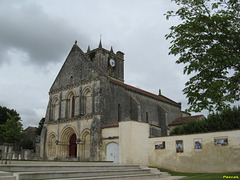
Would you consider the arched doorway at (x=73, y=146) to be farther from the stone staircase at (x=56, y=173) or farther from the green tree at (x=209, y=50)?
the green tree at (x=209, y=50)

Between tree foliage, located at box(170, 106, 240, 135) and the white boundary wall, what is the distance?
243 inches

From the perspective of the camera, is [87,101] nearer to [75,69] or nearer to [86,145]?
[75,69]

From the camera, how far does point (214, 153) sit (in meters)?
18.2

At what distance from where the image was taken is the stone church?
1132 inches

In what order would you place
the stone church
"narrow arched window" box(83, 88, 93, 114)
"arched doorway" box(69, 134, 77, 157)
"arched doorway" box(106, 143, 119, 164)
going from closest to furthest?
"arched doorway" box(106, 143, 119, 164) < the stone church < "narrow arched window" box(83, 88, 93, 114) < "arched doorway" box(69, 134, 77, 157)

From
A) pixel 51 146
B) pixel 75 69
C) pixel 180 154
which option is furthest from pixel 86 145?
pixel 180 154

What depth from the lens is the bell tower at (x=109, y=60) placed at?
39000mm

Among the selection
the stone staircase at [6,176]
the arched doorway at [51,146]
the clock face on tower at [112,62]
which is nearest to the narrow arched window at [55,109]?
the arched doorway at [51,146]

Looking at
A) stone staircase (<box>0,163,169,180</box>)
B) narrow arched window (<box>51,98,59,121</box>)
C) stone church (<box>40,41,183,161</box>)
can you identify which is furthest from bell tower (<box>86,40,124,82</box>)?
stone staircase (<box>0,163,169,180</box>)

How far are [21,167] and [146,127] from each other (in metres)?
12.8

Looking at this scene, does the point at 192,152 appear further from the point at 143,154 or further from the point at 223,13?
the point at 223,13

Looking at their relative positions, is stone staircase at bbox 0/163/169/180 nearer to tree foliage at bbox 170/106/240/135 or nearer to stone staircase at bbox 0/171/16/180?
stone staircase at bbox 0/171/16/180

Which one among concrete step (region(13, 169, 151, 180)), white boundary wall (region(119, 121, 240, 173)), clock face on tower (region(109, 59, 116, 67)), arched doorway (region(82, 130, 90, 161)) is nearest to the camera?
concrete step (region(13, 169, 151, 180))

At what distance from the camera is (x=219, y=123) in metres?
25.1
